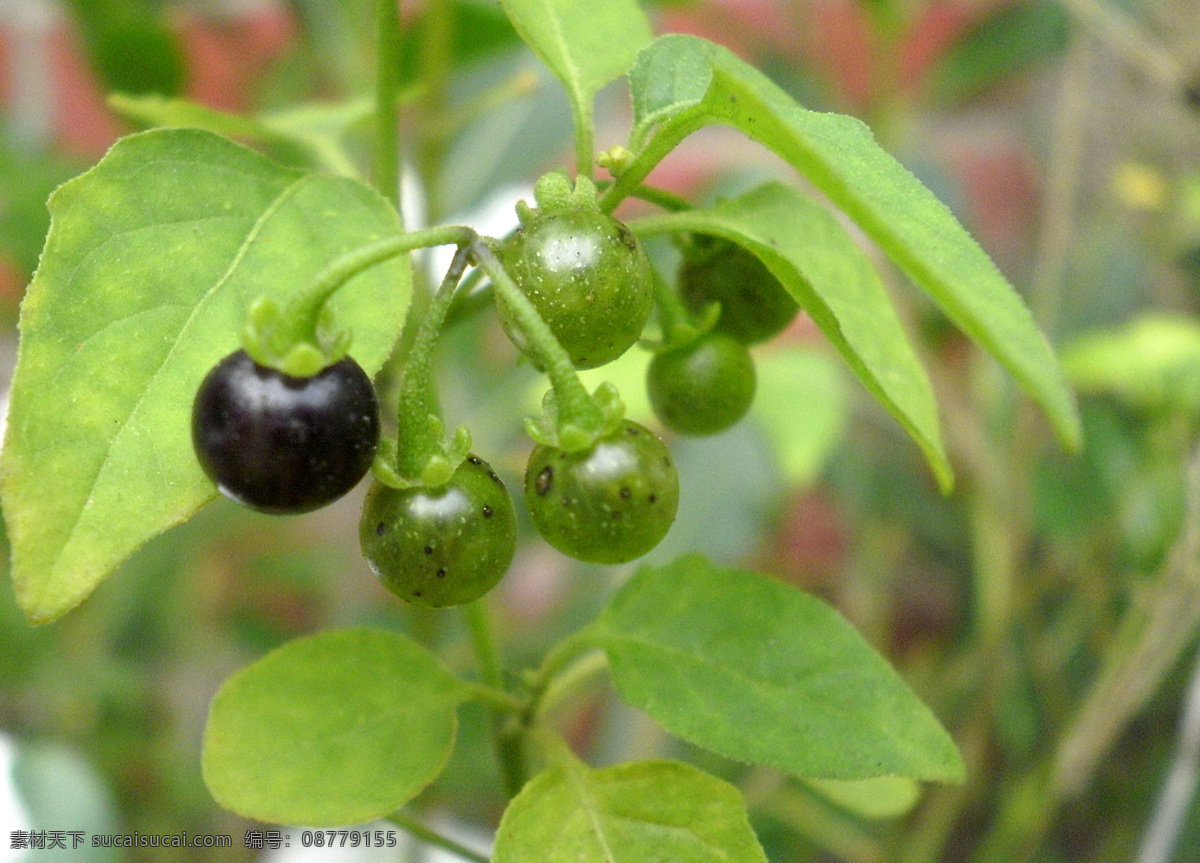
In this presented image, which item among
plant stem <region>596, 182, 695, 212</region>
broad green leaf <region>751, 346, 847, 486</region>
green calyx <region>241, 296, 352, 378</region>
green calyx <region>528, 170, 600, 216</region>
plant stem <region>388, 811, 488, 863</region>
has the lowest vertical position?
plant stem <region>388, 811, 488, 863</region>

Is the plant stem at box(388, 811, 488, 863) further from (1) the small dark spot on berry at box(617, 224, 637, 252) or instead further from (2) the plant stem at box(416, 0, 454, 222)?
(2) the plant stem at box(416, 0, 454, 222)

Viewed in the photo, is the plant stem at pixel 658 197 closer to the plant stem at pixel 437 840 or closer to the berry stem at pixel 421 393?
the berry stem at pixel 421 393

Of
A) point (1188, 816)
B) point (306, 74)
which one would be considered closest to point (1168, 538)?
point (1188, 816)

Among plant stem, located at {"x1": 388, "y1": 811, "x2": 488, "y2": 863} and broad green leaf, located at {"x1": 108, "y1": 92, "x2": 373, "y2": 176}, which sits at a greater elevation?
broad green leaf, located at {"x1": 108, "y1": 92, "x2": 373, "y2": 176}

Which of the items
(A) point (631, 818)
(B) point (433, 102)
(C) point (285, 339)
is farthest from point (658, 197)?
(B) point (433, 102)

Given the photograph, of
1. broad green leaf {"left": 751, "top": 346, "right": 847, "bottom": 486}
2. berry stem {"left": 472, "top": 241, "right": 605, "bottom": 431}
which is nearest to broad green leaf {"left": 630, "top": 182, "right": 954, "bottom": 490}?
berry stem {"left": 472, "top": 241, "right": 605, "bottom": 431}

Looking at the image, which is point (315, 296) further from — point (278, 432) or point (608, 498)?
point (608, 498)

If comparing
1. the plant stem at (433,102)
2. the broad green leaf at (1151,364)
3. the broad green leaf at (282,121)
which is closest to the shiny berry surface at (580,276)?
the broad green leaf at (282,121)
